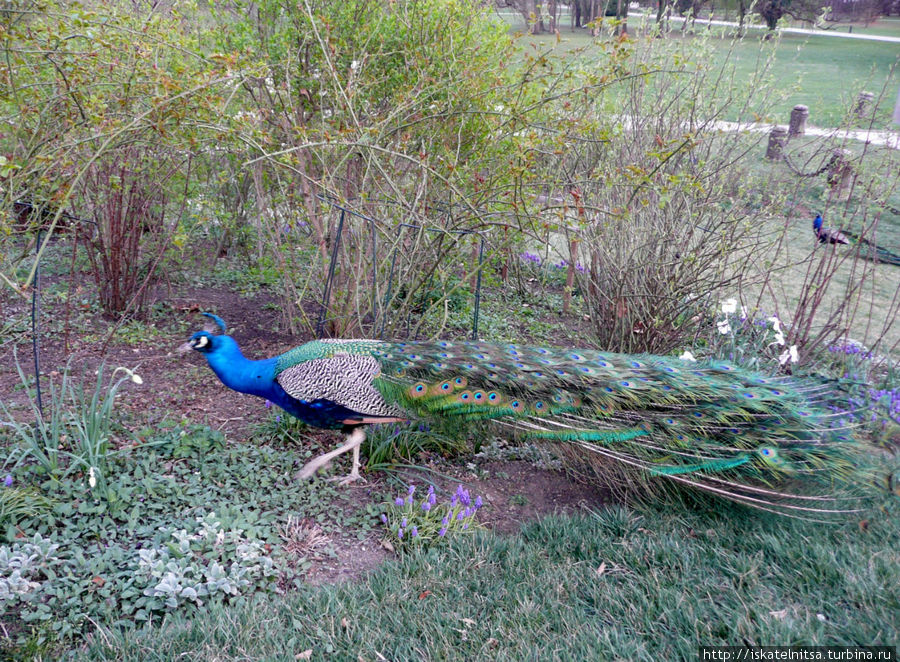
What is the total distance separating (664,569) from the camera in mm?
2934

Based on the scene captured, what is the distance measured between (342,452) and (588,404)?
1.37m

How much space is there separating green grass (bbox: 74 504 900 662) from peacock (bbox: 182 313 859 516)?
0.31 meters

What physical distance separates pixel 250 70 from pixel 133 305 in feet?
9.06

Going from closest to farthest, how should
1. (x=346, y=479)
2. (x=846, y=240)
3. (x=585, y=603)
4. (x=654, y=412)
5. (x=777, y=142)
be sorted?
(x=585, y=603) < (x=654, y=412) < (x=346, y=479) < (x=846, y=240) < (x=777, y=142)

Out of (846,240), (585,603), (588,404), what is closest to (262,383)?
(588,404)

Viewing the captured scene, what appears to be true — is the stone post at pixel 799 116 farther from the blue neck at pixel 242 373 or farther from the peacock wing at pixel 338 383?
the blue neck at pixel 242 373

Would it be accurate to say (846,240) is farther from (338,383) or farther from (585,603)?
(338,383)

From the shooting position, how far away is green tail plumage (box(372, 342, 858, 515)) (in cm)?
319

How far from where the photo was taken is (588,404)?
3490mm

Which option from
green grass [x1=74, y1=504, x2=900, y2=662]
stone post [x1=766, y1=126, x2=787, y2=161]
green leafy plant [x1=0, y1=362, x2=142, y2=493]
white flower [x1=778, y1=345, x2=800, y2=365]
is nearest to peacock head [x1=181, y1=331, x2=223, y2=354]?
green leafy plant [x1=0, y1=362, x2=142, y2=493]

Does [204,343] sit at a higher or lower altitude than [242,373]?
higher

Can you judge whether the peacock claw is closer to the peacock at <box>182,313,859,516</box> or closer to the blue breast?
the peacock at <box>182,313,859,516</box>

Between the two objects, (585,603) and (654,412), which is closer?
(585,603)

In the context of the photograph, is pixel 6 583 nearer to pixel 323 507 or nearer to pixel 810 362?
pixel 323 507
